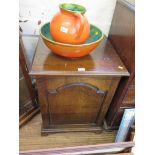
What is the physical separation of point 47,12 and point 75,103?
56 cm

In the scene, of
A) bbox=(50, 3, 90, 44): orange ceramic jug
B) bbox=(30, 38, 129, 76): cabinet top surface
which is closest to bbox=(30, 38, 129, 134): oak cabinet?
bbox=(30, 38, 129, 76): cabinet top surface

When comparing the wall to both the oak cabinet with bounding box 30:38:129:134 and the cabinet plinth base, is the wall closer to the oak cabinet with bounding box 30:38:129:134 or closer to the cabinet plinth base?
the oak cabinet with bounding box 30:38:129:134

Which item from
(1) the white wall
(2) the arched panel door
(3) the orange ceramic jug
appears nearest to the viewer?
(3) the orange ceramic jug

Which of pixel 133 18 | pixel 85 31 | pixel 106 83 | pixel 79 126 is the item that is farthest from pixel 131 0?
pixel 79 126

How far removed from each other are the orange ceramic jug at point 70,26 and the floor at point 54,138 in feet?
2.14

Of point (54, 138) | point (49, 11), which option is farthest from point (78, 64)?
point (54, 138)

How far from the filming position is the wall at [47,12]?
38.5 inches

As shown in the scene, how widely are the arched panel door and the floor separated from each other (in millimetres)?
115

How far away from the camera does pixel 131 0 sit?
2.80 feet

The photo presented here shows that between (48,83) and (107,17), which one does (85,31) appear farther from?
(107,17)

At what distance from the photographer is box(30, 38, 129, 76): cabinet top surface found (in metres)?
0.73

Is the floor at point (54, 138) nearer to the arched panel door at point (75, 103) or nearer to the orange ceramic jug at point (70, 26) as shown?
the arched panel door at point (75, 103)

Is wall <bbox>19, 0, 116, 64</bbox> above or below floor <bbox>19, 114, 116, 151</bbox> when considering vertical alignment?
above
